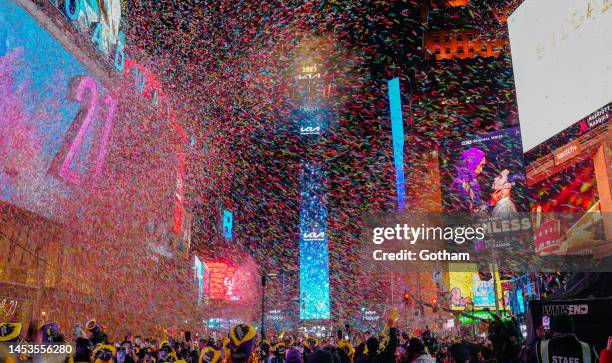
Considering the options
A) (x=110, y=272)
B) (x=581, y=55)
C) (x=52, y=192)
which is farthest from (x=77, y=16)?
(x=581, y=55)

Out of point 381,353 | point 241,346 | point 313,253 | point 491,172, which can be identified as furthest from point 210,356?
point 313,253

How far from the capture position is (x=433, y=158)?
2783 inches

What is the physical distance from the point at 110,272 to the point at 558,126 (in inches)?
860

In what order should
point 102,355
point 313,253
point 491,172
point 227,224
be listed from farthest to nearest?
point 313,253, point 227,224, point 491,172, point 102,355

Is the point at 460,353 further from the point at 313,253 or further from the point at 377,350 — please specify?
the point at 313,253

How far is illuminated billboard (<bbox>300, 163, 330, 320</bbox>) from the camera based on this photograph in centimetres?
10800

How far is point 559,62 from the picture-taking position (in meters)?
12.4

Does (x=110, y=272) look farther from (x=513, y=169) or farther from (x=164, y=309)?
(x=513, y=169)

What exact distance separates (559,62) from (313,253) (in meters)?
108

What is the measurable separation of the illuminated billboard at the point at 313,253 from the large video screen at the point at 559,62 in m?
97.2

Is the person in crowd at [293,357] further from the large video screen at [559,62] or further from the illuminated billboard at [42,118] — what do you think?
the illuminated billboard at [42,118]

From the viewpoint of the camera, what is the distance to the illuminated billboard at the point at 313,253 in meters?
108

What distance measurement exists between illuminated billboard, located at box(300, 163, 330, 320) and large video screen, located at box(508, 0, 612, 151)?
9723 cm

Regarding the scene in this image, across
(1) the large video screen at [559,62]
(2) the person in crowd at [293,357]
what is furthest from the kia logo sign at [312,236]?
(2) the person in crowd at [293,357]
